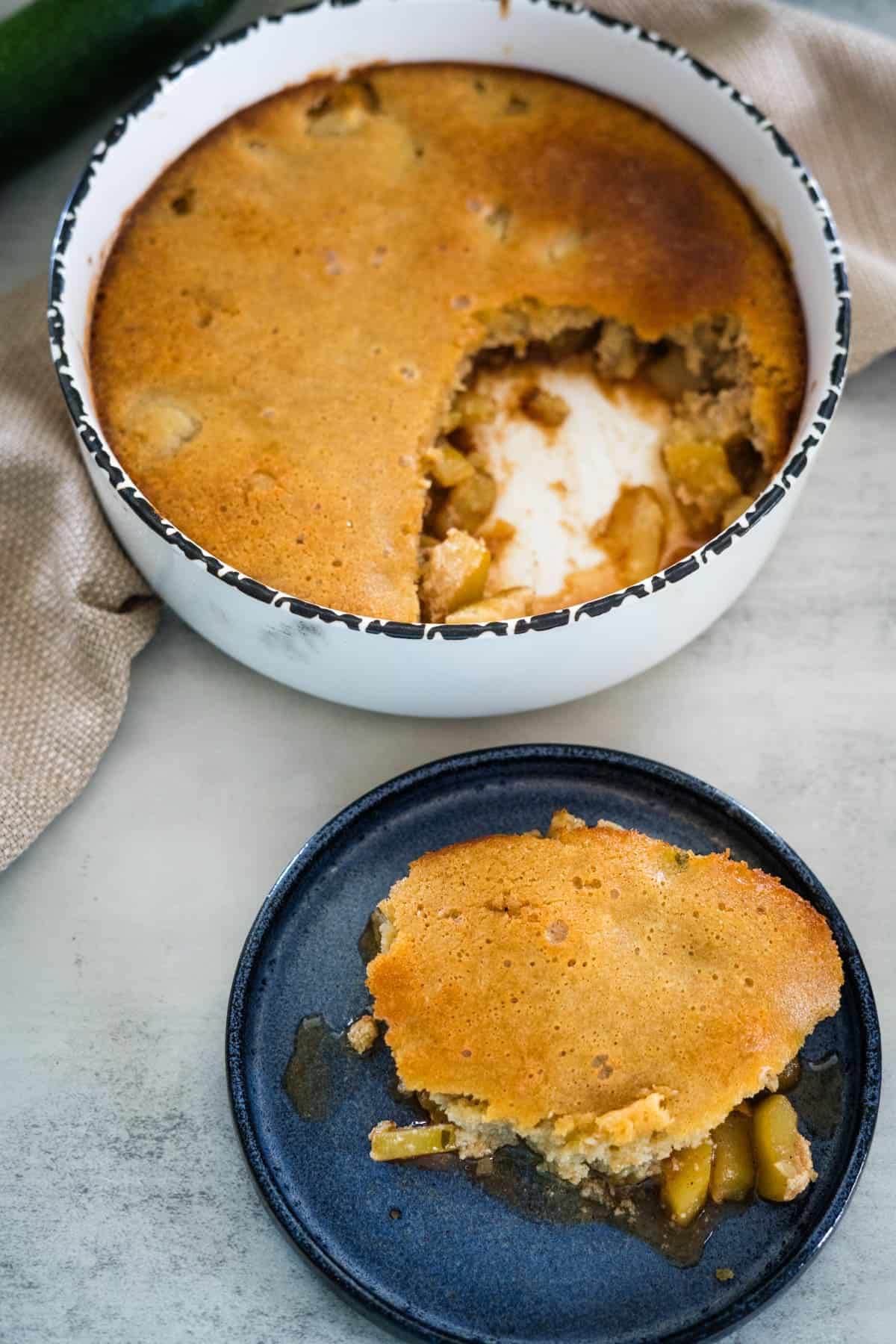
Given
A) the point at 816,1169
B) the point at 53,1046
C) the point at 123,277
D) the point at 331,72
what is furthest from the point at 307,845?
the point at 331,72

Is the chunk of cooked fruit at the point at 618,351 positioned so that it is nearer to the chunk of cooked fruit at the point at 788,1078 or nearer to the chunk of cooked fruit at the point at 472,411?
the chunk of cooked fruit at the point at 472,411

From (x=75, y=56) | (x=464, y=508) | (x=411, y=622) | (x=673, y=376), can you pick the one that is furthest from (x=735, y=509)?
(x=75, y=56)

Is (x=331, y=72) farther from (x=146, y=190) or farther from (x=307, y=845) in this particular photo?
(x=307, y=845)

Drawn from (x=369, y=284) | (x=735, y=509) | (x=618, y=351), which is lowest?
(x=735, y=509)

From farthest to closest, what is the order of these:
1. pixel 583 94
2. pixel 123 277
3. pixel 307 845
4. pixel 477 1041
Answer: pixel 583 94
pixel 123 277
pixel 307 845
pixel 477 1041

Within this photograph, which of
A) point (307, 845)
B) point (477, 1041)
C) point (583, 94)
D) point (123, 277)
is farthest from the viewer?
point (583, 94)

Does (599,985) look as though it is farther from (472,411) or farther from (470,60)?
(470,60)

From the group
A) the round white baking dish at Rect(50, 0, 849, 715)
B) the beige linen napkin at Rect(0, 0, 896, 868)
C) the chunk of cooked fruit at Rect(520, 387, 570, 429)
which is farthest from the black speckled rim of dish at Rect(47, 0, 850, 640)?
the chunk of cooked fruit at Rect(520, 387, 570, 429)
